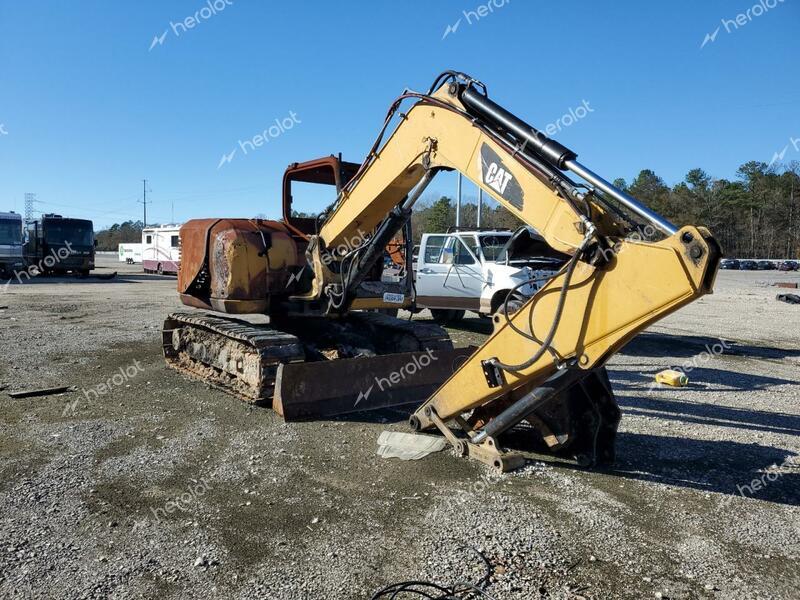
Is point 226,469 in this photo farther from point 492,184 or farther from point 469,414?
point 492,184

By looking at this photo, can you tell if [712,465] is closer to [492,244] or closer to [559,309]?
[559,309]

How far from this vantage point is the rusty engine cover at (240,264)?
23.2 feet

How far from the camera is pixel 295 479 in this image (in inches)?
181

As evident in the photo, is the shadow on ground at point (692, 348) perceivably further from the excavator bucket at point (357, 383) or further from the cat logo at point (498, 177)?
the cat logo at point (498, 177)

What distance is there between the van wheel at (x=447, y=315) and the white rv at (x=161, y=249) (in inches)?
941

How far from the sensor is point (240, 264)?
7051 millimetres

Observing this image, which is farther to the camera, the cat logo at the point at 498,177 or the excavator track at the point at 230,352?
the excavator track at the point at 230,352

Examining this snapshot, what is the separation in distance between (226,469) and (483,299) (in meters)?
7.75

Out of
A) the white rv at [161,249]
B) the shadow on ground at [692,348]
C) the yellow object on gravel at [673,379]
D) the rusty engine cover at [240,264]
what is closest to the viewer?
the rusty engine cover at [240,264]

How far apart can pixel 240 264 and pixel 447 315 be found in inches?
285

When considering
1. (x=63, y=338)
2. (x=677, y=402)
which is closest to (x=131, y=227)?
(x=63, y=338)

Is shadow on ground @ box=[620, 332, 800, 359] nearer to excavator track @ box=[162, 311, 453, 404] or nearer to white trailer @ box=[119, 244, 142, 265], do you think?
excavator track @ box=[162, 311, 453, 404]

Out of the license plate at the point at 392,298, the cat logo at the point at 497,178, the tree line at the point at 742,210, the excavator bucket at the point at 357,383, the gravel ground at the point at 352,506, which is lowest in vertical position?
the gravel ground at the point at 352,506

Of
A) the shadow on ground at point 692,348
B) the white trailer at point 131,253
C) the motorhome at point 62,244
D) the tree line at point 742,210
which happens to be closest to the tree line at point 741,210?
the tree line at point 742,210
